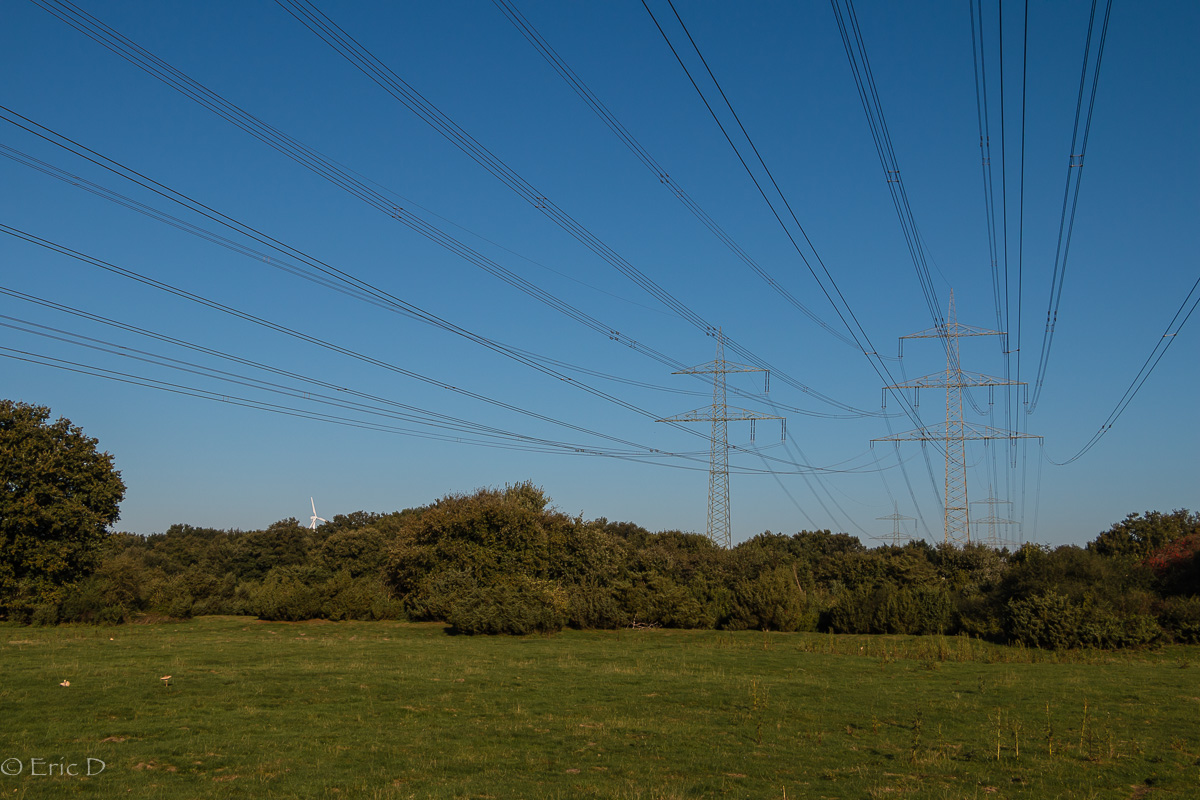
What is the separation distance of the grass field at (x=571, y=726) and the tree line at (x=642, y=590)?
9775mm

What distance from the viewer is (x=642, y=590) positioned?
1806 inches

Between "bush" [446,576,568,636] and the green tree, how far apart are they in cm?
2070

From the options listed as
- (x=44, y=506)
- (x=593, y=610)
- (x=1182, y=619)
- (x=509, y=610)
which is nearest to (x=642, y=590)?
(x=593, y=610)

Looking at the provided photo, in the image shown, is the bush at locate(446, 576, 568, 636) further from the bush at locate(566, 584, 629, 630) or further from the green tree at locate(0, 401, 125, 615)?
the green tree at locate(0, 401, 125, 615)

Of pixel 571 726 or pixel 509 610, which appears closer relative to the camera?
pixel 571 726

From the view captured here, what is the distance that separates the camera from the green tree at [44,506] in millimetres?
40312

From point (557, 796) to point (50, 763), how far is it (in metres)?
7.44

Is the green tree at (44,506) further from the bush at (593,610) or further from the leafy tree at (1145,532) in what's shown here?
the leafy tree at (1145,532)

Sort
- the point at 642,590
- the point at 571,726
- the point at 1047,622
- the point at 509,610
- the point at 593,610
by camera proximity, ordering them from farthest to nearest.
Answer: the point at 642,590, the point at 593,610, the point at 509,610, the point at 1047,622, the point at 571,726

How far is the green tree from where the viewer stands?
1587 inches

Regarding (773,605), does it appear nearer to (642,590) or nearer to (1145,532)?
(642,590)

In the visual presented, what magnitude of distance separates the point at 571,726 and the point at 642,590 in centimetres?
3046

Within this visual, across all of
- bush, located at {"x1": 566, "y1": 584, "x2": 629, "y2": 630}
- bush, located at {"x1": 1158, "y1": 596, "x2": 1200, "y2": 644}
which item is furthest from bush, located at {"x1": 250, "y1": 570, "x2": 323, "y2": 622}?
bush, located at {"x1": 1158, "y1": 596, "x2": 1200, "y2": 644}

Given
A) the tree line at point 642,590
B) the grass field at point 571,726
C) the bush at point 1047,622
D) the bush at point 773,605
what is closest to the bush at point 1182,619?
the tree line at point 642,590
